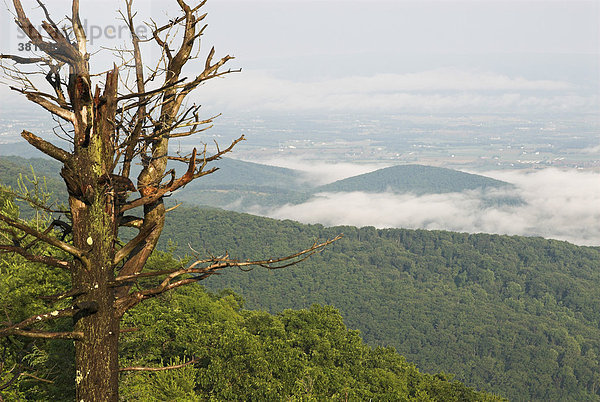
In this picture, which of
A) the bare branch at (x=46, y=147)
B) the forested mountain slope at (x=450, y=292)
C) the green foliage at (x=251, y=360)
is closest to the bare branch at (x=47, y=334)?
the bare branch at (x=46, y=147)

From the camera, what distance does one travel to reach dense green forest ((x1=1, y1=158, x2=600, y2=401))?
354ft

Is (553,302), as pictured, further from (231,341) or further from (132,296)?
(132,296)

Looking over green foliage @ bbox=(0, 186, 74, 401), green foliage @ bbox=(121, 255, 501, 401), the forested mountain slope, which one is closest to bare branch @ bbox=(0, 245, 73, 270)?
green foliage @ bbox=(0, 186, 74, 401)

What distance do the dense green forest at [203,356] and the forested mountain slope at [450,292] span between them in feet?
202

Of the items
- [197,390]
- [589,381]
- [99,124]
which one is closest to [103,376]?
[99,124]

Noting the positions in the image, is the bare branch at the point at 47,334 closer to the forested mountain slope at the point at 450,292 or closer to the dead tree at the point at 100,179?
the dead tree at the point at 100,179

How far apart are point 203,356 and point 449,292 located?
141 meters

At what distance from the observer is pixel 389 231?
618ft

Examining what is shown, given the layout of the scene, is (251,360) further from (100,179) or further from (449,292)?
(449,292)

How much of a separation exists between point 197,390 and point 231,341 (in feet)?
9.76

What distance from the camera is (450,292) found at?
15012cm

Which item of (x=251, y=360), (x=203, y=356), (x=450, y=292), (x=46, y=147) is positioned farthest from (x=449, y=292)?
(x=46, y=147)

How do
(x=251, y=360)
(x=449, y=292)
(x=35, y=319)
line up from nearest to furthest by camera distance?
(x=35, y=319) → (x=251, y=360) → (x=449, y=292)

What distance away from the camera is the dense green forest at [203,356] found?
1472cm
